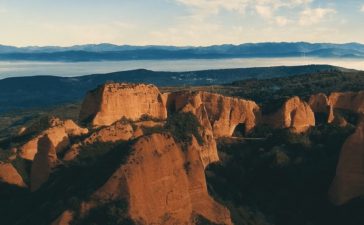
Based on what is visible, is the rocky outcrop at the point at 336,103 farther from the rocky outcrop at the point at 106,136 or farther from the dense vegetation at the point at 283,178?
the rocky outcrop at the point at 106,136

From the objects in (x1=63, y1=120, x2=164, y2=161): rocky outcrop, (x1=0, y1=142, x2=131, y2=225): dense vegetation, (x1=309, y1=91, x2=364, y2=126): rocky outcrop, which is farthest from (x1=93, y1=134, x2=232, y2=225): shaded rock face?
(x1=309, y1=91, x2=364, y2=126): rocky outcrop

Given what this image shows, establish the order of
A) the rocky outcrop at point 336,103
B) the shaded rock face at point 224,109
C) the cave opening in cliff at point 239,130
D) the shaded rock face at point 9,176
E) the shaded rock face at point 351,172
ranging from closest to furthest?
the shaded rock face at point 9,176
the shaded rock face at point 351,172
the shaded rock face at point 224,109
the cave opening in cliff at point 239,130
the rocky outcrop at point 336,103

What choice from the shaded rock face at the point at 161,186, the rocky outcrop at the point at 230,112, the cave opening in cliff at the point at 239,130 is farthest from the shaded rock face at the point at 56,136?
the cave opening in cliff at the point at 239,130

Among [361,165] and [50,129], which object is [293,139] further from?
[50,129]

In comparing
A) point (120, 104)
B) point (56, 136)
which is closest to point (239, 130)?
point (120, 104)

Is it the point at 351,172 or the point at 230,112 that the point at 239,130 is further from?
the point at 351,172

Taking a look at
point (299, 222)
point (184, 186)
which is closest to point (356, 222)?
point (299, 222)
